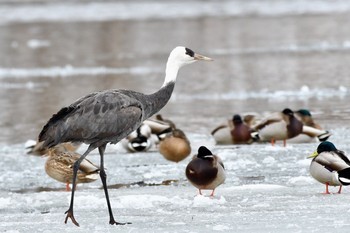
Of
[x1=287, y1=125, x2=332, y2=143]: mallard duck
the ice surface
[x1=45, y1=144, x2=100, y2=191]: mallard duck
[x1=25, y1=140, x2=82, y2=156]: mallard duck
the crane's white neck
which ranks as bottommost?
the ice surface

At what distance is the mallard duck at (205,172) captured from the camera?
8781 millimetres

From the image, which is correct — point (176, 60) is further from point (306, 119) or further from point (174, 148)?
point (306, 119)

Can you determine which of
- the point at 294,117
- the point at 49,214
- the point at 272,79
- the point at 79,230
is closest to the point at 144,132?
the point at 294,117

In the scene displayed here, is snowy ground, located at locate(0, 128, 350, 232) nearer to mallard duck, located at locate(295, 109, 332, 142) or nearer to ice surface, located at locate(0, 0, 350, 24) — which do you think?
mallard duck, located at locate(295, 109, 332, 142)

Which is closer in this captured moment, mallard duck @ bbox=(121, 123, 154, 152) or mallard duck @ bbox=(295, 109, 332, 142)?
mallard duck @ bbox=(121, 123, 154, 152)

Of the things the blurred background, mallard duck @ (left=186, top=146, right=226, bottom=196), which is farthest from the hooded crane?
the blurred background

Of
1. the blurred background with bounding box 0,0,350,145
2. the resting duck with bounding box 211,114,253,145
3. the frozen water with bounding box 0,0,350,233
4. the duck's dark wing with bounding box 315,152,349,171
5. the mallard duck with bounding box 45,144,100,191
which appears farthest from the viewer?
the blurred background with bounding box 0,0,350,145

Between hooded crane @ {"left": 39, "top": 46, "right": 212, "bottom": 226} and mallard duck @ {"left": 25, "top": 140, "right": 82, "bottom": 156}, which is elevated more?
hooded crane @ {"left": 39, "top": 46, "right": 212, "bottom": 226}

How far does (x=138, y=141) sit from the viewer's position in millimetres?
12414

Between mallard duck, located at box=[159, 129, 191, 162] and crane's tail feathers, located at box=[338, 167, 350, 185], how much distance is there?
11.2 ft

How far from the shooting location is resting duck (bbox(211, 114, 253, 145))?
12.9m

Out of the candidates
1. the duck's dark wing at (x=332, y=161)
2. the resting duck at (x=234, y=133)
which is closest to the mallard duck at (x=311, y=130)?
the resting duck at (x=234, y=133)

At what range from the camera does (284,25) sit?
132ft

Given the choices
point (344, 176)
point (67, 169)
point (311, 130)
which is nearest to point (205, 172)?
point (344, 176)
